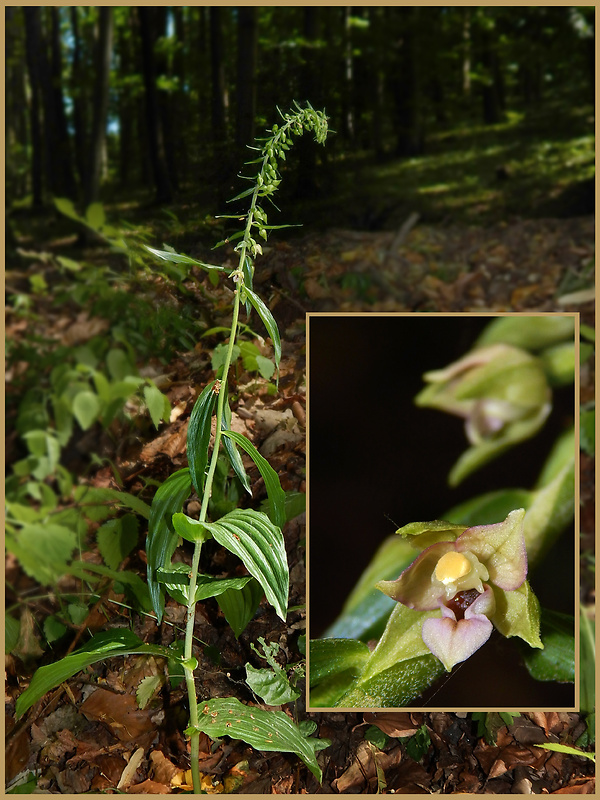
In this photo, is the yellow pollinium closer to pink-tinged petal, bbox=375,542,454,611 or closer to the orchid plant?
pink-tinged petal, bbox=375,542,454,611

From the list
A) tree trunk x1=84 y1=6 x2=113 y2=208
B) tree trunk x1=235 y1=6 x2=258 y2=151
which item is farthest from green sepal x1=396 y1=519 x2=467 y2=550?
tree trunk x1=84 y1=6 x2=113 y2=208

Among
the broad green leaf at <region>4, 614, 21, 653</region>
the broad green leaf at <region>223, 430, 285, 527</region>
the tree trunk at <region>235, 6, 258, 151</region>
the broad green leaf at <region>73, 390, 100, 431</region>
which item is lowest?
the broad green leaf at <region>4, 614, 21, 653</region>

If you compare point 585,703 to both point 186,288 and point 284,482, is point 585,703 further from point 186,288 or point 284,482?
point 186,288

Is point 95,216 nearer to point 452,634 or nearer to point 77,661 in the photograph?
point 77,661

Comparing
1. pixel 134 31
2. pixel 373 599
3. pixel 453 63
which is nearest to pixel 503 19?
pixel 453 63

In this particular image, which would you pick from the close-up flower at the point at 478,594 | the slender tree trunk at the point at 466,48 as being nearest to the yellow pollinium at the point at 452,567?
the close-up flower at the point at 478,594

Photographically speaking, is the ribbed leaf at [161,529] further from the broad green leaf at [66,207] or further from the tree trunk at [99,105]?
the tree trunk at [99,105]

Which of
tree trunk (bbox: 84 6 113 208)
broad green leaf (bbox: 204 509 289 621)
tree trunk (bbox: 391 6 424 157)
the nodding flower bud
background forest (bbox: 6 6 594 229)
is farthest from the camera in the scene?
tree trunk (bbox: 391 6 424 157)
